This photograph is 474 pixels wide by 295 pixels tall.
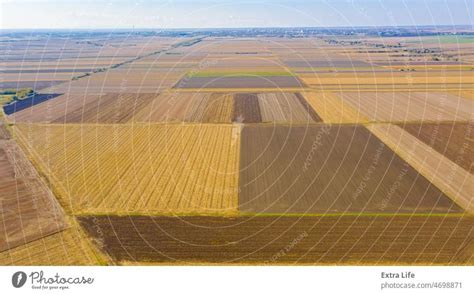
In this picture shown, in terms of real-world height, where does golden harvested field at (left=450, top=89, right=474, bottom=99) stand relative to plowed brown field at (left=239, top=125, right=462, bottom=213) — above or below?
above

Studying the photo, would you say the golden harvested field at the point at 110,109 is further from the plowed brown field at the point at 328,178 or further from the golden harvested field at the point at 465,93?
the golden harvested field at the point at 465,93

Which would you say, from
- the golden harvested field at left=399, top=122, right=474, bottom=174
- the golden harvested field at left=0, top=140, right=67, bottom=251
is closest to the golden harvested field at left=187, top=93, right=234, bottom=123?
the golden harvested field at left=399, top=122, right=474, bottom=174

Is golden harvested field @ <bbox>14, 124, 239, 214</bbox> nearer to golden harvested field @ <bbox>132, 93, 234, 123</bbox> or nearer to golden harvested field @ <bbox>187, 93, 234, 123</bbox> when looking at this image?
golden harvested field @ <bbox>187, 93, 234, 123</bbox>

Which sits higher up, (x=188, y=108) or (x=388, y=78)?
(x=388, y=78)

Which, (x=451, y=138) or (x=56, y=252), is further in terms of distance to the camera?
(x=451, y=138)

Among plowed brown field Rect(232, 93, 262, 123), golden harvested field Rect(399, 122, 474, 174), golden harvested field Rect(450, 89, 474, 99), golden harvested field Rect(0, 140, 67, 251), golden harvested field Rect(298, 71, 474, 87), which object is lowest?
golden harvested field Rect(0, 140, 67, 251)

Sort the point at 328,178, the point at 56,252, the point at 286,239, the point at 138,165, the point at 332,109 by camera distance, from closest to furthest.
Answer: the point at 56,252 < the point at 286,239 < the point at 328,178 < the point at 138,165 < the point at 332,109

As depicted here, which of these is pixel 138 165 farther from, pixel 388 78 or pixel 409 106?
pixel 388 78

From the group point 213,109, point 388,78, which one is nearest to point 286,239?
point 213,109
